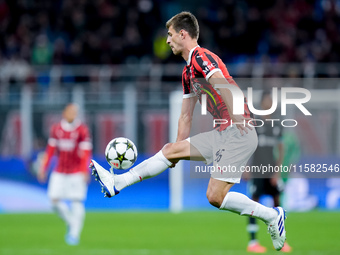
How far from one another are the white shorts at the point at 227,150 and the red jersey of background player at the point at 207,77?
11 centimetres

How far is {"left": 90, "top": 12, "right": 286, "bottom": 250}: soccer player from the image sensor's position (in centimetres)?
688

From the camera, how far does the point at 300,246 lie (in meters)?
10.6

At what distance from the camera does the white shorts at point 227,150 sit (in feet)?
22.6

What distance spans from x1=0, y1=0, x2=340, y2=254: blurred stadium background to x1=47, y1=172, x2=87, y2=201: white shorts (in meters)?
3.19

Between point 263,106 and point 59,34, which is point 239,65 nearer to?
point 59,34

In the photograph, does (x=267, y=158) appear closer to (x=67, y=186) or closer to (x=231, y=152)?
(x=67, y=186)

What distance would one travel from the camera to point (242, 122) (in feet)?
22.5

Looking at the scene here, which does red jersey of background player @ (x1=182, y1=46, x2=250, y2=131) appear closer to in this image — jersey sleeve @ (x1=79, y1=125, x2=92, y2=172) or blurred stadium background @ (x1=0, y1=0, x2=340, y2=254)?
jersey sleeve @ (x1=79, y1=125, x2=92, y2=172)

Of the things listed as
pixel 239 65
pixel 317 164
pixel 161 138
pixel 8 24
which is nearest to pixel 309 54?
pixel 239 65

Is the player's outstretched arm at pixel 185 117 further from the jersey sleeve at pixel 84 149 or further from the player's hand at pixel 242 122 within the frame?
the jersey sleeve at pixel 84 149

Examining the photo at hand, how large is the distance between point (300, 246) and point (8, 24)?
11827mm

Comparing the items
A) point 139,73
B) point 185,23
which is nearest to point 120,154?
point 185,23

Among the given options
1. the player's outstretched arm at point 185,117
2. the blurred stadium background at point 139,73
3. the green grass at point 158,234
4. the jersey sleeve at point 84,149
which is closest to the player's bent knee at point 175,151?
the player's outstretched arm at point 185,117

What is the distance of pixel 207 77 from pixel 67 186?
229 inches
